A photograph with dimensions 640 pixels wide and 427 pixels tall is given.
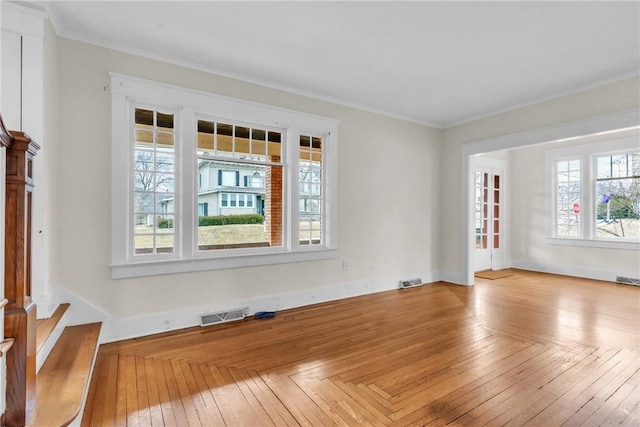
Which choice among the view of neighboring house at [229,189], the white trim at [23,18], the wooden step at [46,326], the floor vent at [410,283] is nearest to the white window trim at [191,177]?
the view of neighboring house at [229,189]

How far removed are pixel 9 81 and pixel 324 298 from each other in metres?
3.74

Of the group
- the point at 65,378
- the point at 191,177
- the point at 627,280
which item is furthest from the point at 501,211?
the point at 65,378

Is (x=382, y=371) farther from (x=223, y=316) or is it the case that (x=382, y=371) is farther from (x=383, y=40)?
(x=383, y=40)

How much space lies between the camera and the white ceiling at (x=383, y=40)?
2.52 meters

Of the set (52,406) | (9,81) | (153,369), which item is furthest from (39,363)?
(9,81)

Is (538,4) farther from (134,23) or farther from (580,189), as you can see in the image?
(580,189)

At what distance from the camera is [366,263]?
4820mm

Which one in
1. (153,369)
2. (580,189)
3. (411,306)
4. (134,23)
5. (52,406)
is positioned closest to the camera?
(52,406)

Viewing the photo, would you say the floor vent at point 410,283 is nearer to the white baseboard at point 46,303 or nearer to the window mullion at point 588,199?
the window mullion at point 588,199

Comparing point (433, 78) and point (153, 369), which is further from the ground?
point (433, 78)

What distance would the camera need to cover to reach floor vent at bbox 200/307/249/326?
11.3 feet

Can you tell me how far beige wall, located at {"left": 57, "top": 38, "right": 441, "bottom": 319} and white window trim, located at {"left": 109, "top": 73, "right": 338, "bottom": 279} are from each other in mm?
87

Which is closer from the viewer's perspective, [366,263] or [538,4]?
[538,4]

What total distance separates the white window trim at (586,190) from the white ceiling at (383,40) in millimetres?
2780
